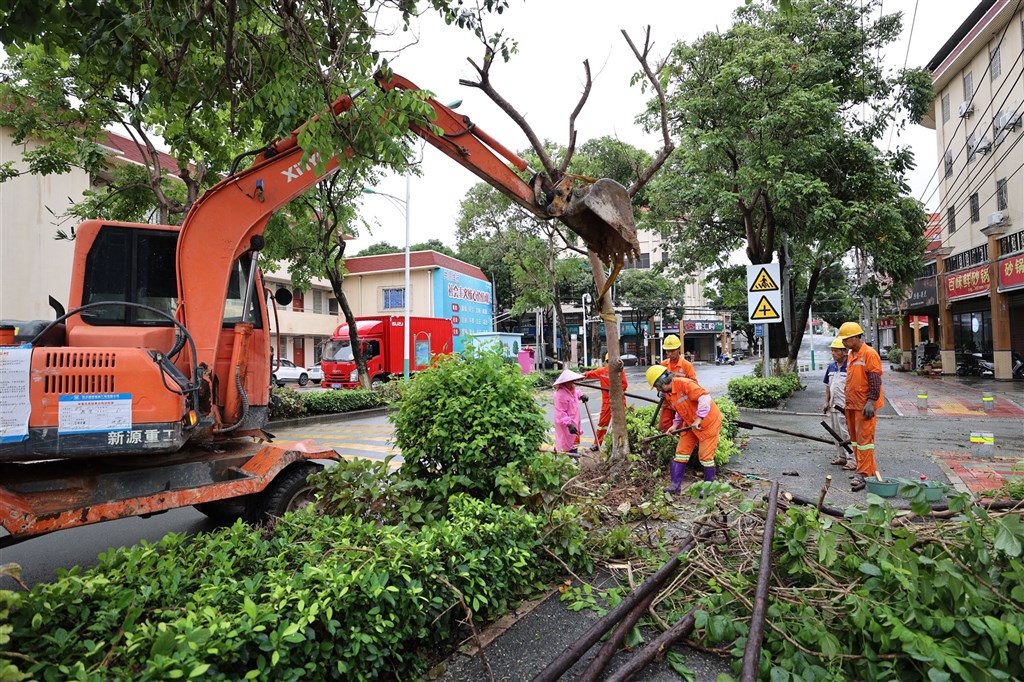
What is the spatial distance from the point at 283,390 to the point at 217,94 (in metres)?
11.2

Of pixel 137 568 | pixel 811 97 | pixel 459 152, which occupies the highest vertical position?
pixel 811 97

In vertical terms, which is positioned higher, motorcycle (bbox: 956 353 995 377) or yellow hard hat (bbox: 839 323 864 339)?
yellow hard hat (bbox: 839 323 864 339)

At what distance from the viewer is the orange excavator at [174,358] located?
351 centimetres

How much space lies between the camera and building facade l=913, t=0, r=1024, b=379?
59.8 feet

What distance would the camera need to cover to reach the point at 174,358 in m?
4.17

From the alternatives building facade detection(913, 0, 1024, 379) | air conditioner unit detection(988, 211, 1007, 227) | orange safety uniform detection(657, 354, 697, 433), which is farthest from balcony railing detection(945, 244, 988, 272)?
orange safety uniform detection(657, 354, 697, 433)

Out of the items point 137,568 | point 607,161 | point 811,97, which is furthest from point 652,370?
point 607,161

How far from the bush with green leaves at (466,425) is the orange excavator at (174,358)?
115 cm

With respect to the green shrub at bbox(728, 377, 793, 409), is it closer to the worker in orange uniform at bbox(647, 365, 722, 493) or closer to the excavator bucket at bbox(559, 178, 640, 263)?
the worker in orange uniform at bbox(647, 365, 722, 493)

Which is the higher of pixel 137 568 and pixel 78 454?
pixel 78 454

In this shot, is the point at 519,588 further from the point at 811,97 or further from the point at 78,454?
the point at 811,97

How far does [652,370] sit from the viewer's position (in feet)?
20.8

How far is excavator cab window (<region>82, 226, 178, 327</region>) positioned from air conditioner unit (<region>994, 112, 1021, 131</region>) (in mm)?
23660

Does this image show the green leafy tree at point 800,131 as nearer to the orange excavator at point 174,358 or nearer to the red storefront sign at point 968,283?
the red storefront sign at point 968,283
